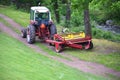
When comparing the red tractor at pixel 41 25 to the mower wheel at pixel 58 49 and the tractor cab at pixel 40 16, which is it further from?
the mower wheel at pixel 58 49

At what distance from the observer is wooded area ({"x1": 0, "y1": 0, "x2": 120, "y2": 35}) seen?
18.7 m

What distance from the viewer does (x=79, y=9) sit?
20.7 m

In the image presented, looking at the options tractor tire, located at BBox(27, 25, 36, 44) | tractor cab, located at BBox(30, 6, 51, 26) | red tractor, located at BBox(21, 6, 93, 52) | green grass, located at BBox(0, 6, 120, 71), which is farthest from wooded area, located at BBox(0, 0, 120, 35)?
tractor tire, located at BBox(27, 25, 36, 44)

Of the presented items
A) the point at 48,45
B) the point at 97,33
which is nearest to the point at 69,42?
the point at 48,45

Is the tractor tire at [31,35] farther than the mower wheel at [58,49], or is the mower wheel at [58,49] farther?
the tractor tire at [31,35]

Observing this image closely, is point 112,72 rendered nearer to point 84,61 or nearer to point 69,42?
point 84,61

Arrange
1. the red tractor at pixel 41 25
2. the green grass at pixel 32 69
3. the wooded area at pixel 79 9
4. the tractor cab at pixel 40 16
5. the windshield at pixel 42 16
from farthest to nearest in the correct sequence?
the windshield at pixel 42 16
the tractor cab at pixel 40 16
the red tractor at pixel 41 25
the wooded area at pixel 79 9
the green grass at pixel 32 69

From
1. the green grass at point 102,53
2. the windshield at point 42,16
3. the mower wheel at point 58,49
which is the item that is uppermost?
the windshield at point 42,16

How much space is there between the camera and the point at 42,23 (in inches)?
923

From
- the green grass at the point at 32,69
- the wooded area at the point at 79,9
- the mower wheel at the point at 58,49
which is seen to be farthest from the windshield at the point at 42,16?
the green grass at the point at 32,69

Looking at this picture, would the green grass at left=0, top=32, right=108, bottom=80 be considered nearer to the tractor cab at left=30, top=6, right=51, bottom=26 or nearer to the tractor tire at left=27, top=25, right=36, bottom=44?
the tractor tire at left=27, top=25, right=36, bottom=44

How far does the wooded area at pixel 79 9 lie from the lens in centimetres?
1869

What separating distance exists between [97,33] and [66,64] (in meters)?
10.3

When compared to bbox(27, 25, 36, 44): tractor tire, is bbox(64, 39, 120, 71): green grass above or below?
below
